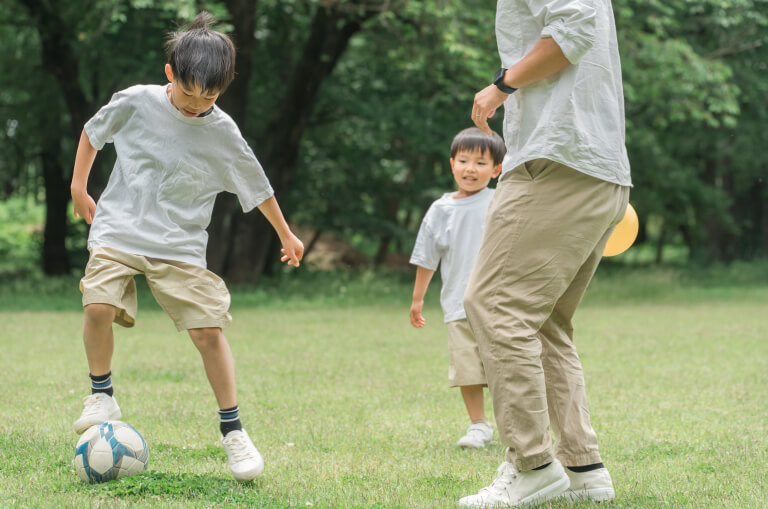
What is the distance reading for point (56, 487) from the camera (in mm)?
3803

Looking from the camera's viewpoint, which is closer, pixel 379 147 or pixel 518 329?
pixel 518 329

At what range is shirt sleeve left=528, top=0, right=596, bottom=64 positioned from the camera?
10.4ft

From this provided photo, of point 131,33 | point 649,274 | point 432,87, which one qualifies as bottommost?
point 649,274

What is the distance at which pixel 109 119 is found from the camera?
4.12m

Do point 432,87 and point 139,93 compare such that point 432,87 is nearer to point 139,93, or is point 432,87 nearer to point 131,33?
point 131,33

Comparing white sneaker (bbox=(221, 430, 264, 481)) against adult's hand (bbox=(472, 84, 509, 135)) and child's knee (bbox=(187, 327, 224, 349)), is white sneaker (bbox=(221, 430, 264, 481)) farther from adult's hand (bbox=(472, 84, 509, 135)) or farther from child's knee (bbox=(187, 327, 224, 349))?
adult's hand (bbox=(472, 84, 509, 135))

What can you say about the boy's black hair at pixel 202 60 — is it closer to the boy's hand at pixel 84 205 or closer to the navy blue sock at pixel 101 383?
the boy's hand at pixel 84 205

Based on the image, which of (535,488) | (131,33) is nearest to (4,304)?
(131,33)

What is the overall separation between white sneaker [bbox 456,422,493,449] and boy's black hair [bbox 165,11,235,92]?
8.11ft

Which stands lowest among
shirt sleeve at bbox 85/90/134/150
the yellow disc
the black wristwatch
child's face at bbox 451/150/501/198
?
the yellow disc

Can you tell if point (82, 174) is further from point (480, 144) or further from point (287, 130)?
point (287, 130)

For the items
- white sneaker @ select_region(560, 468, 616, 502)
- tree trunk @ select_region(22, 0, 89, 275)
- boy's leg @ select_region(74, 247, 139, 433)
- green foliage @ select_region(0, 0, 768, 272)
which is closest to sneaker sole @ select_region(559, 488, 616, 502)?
white sneaker @ select_region(560, 468, 616, 502)

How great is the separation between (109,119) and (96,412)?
55.0 inches

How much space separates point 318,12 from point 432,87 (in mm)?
3312
